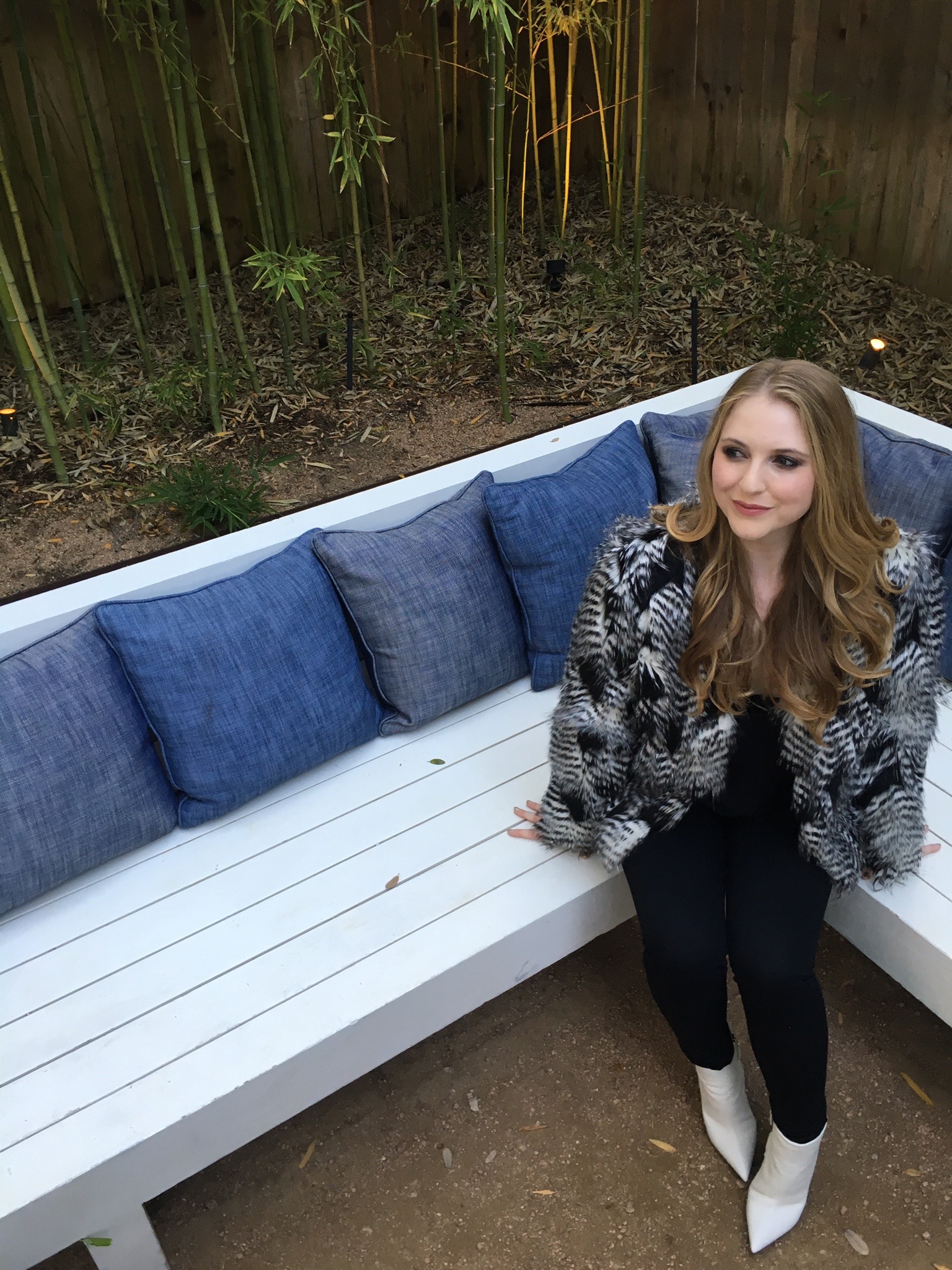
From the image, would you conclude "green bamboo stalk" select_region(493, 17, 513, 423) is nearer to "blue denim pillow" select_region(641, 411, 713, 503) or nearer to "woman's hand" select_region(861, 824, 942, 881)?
"blue denim pillow" select_region(641, 411, 713, 503)

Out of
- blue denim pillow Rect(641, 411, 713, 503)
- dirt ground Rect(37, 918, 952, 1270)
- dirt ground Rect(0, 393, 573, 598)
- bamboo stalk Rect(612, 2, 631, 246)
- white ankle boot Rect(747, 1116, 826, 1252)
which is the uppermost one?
bamboo stalk Rect(612, 2, 631, 246)

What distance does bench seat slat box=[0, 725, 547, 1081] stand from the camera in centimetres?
156

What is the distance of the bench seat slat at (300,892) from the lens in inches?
61.6

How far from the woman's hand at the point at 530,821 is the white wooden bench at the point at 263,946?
26 mm

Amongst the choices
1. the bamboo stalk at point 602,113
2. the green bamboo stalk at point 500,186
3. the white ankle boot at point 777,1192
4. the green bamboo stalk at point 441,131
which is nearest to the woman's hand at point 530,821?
the white ankle boot at point 777,1192

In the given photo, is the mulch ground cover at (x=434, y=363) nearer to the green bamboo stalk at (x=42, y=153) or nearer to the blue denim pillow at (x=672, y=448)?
the green bamboo stalk at (x=42, y=153)

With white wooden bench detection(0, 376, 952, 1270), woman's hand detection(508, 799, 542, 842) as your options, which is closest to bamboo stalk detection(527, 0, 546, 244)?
white wooden bench detection(0, 376, 952, 1270)

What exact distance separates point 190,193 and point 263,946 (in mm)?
2139

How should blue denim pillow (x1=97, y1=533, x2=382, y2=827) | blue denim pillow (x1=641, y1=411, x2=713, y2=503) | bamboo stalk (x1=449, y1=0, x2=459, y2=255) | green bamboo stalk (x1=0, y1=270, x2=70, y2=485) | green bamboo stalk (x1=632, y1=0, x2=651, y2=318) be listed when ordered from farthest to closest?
bamboo stalk (x1=449, y1=0, x2=459, y2=255) < green bamboo stalk (x1=632, y1=0, x2=651, y2=318) < green bamboo stalk (x1=0, y1=270, x2=70, y2=485) < blue denim pillow (x1=641, y1=411, x2=713, y2=503) < blue denim pillow (x1=97, y1=533, x2=382, y2=827)

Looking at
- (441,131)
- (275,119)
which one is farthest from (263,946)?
(441,131)

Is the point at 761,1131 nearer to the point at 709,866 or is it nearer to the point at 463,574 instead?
the point at 709,866

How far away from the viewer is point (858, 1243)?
1.67 meters

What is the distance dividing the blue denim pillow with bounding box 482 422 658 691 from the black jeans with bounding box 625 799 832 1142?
0.55 m

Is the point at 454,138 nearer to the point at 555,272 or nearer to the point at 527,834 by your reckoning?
the point at 555,272
